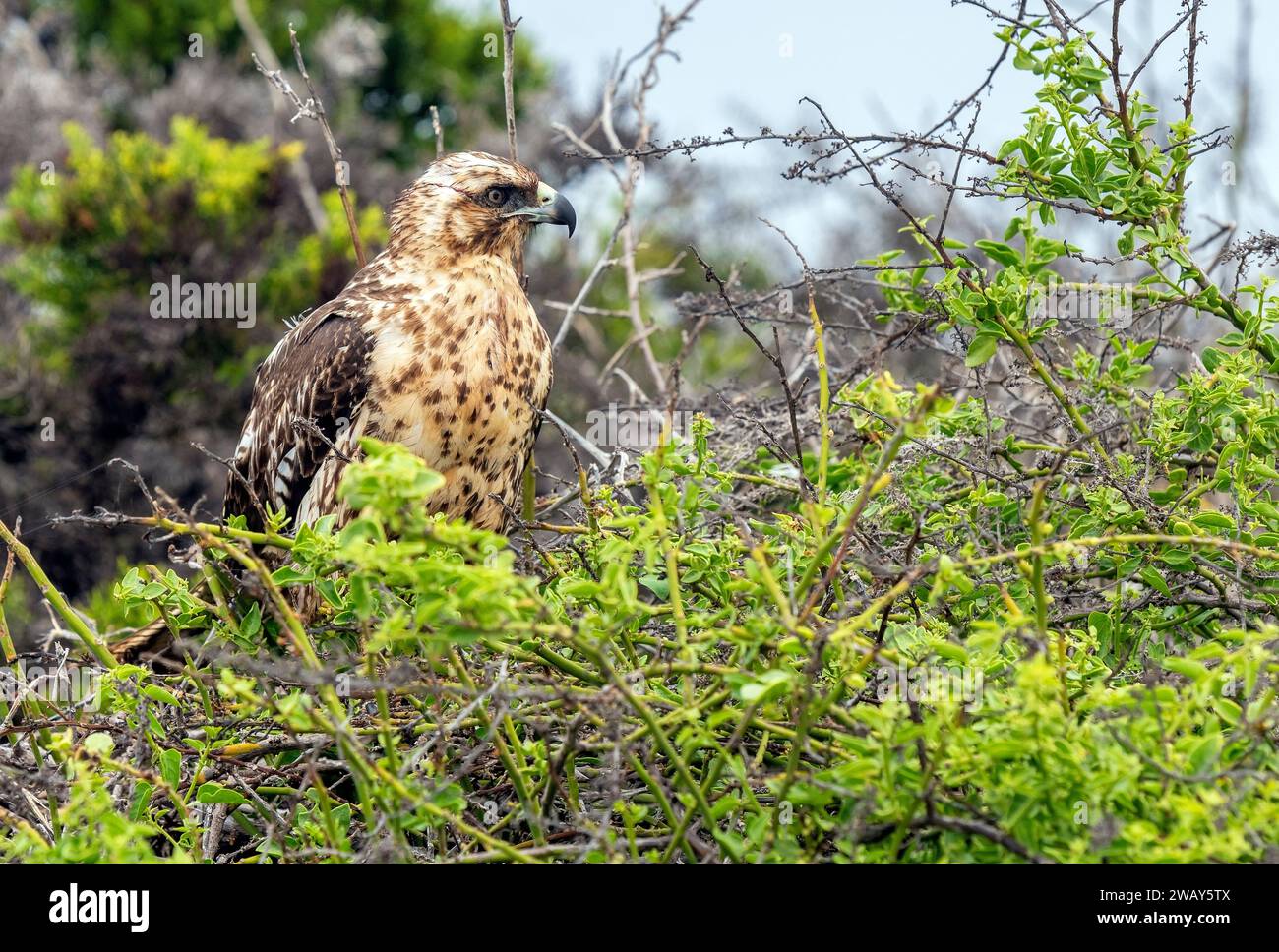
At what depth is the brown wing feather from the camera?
12.8 ft

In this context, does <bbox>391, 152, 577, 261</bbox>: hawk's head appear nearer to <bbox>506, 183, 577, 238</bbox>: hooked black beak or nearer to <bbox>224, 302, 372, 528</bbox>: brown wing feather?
<bbox>506, 183, 577, 238</bbox>: hooked black beak

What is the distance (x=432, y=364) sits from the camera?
388cm

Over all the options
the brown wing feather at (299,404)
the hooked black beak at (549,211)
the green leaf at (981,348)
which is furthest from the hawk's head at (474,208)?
the green leaf at (981,348)

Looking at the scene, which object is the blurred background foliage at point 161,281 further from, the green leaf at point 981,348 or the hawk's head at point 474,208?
the green leaf at point 981,348

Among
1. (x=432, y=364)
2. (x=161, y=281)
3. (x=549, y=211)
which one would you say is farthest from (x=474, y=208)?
(x=161, y=281)

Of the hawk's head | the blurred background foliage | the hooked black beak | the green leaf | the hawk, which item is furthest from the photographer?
the blurred background foliage

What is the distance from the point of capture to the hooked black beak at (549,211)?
4395 mm

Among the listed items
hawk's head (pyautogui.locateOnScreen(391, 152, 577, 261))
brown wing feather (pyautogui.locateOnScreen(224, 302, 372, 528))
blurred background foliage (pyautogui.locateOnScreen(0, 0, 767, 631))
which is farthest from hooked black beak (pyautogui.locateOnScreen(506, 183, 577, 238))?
blurred background foliage (pyautogui.locateOnScreen(0, 0, 767, 631))

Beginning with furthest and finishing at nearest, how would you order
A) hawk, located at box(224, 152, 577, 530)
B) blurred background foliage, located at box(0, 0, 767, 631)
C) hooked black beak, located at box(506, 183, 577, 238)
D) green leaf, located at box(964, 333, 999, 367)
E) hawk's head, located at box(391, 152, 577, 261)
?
blurred background foliage, located at box(0, 0, 767, 631) < hooked black beak, located at box(506, 183, 577, 238) < hawk's head, located at box(391, 152, 577, 261) < hawk, located at box(224, 152, 577, 530) < green leaf, located at box(964, 333, 999, 367)

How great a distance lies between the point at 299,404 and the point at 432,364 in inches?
16.3

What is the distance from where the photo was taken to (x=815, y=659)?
2010mm

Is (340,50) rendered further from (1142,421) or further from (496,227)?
(1142,421)

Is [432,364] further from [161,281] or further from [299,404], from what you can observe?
[161,281]
